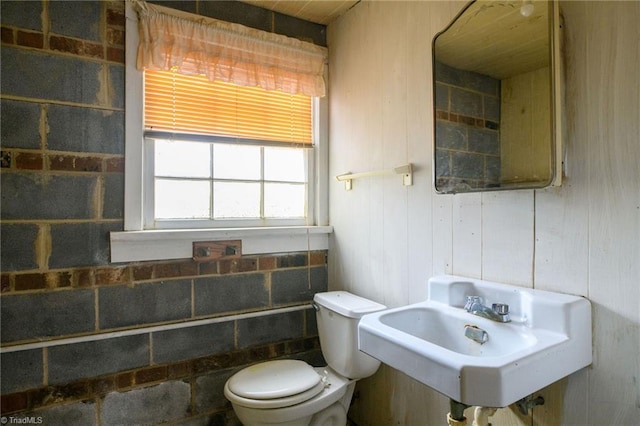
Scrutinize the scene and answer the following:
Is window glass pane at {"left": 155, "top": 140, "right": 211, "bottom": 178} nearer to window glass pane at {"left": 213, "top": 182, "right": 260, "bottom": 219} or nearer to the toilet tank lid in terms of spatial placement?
window glass pane at {"left": 213, "top": 182, "right": 260, "bottom": 219}

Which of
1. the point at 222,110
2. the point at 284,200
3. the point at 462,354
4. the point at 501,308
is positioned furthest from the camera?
the point at 284,200

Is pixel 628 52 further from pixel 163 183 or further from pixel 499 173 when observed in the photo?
pixel 163 183

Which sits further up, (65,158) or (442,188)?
(65,158)

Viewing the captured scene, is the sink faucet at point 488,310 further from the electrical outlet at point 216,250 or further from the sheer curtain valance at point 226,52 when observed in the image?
the sheer curtain valance at point 226,52

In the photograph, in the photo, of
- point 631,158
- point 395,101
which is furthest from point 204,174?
point 631,158

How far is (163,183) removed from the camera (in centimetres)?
181

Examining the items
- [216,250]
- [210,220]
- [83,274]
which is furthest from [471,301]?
[83,274]

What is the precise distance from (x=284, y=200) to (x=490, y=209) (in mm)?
1174

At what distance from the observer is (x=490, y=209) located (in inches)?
50.3

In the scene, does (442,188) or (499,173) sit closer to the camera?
(499,173)

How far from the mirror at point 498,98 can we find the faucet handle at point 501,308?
0.38 metres

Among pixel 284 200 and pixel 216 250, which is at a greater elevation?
pixel 284 200

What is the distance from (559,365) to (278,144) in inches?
64.2

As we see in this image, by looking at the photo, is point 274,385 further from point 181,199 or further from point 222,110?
point 222,110
